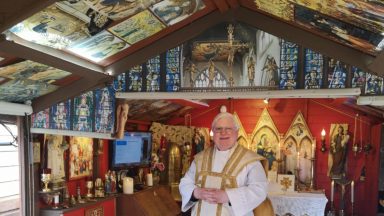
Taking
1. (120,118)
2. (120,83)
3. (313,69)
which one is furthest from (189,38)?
(313,69)

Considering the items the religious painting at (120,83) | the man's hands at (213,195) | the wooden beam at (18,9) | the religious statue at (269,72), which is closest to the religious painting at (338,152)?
the religious statue at (269,72)

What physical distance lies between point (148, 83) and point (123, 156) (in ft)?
7.61

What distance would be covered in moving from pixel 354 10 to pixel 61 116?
3.14 metres

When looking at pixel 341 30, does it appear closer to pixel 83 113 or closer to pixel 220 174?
pixel 220 174

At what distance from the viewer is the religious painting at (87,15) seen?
279 cm

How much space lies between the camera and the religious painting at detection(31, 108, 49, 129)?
421 centimetres

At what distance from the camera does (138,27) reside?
153 inches

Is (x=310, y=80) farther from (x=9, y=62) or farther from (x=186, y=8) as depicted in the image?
(x=9, y=62)

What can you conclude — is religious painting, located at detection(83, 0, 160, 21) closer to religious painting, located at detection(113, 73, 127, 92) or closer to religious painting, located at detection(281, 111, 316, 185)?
religious painting, located at detection(113, 73, 127, 92)

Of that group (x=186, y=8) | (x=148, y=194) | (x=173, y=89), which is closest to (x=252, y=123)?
(x=148, y=194)

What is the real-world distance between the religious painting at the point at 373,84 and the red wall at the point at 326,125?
12.2 feet

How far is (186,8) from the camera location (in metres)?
3.94

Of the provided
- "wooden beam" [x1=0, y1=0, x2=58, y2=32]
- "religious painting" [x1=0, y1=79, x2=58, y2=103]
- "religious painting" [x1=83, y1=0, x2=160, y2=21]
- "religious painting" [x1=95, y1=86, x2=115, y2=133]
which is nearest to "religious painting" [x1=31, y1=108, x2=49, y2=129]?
"religious painting" [x1=0, y1=79, x2=58, y2=103]

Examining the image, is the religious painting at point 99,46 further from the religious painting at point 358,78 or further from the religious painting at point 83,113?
the religious painting at point 358,78
